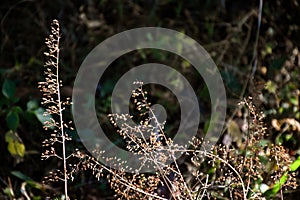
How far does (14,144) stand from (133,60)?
3.20 feet

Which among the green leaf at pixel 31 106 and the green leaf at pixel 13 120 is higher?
the green leaf at pixel 31 106

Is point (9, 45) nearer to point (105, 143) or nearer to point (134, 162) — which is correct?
point (105, 143)

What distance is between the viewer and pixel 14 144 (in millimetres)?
2277

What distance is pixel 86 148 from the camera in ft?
7.39

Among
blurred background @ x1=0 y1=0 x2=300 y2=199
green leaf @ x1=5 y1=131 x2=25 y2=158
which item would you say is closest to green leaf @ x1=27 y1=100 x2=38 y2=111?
blurred background @ x1=0 y1=0 x2=300 y2=199

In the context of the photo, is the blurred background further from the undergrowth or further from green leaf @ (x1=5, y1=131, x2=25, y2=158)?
the undergrowth

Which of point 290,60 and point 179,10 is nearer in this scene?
point 290,60

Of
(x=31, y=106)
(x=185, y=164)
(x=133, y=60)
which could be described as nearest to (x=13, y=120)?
(x=31, y=106)

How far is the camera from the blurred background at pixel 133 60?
2.25 meters

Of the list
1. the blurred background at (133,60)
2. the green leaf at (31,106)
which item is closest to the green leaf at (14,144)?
the blurred background at (133,60)

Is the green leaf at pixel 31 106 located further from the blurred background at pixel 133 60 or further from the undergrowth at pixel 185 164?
the undergrowth at pixel 185 164

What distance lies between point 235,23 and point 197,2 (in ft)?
1.17

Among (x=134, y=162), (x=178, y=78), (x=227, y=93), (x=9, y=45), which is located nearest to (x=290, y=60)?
(x=227, y=93)

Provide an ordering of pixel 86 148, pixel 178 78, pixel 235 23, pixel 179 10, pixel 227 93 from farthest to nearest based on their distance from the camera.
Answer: pixel 179 10 < pixel 235 23 < pixel 178 78 < pixel 227 93 < pixel 86 148
